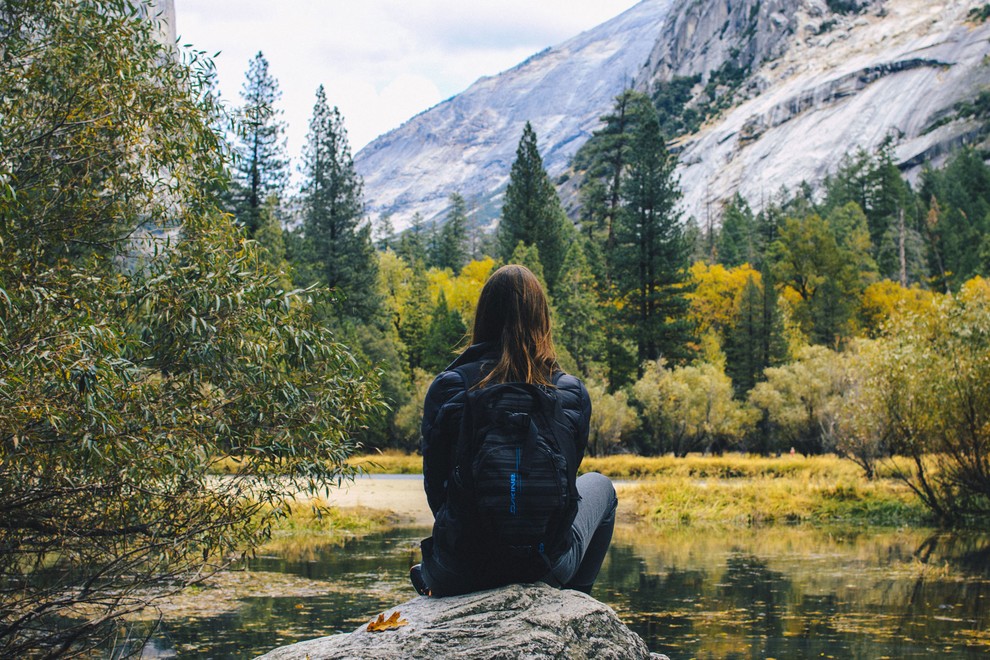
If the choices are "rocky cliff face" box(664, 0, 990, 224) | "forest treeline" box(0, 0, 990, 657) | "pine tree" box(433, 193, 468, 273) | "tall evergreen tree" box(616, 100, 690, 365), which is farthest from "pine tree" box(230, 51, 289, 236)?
"rocky cliff face" box(664, 0, 990, 224)

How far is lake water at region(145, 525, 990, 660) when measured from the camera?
1019 centimetres

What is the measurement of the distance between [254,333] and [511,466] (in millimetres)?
4809

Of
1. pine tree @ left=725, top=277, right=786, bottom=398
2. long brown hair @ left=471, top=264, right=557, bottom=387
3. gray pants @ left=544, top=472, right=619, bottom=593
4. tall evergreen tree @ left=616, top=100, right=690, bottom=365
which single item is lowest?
gray pants @ left=544, top=472, right=619, bottom=593

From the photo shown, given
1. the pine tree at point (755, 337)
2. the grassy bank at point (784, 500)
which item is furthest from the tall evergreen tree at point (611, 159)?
the grassy bank at point (784, 500)

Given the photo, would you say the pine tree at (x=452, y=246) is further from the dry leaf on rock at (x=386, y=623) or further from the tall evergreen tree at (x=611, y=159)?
the dry leaf on rock at (x=386, y=623)

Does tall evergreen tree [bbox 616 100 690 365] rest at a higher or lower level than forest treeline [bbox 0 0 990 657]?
higher

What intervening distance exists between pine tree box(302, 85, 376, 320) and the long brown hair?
4057cm

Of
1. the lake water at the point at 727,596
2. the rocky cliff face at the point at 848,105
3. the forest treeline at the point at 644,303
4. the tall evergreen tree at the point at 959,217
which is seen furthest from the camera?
the rocky cliff face at the point at 848,105

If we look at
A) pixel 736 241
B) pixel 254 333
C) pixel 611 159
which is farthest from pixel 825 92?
pixel 254 333

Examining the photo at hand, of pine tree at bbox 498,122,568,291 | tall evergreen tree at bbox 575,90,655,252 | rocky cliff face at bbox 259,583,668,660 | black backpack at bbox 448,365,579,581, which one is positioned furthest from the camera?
tall evergreen tree at bbox 575,90,655,252

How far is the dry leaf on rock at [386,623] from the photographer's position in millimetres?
3520

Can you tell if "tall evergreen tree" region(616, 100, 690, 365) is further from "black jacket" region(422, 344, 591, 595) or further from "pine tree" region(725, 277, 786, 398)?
"black jacket" region(422, 344, 591, 595)

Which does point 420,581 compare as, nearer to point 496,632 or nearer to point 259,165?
point 496,632

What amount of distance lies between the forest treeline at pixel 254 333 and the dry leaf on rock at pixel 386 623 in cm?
303
